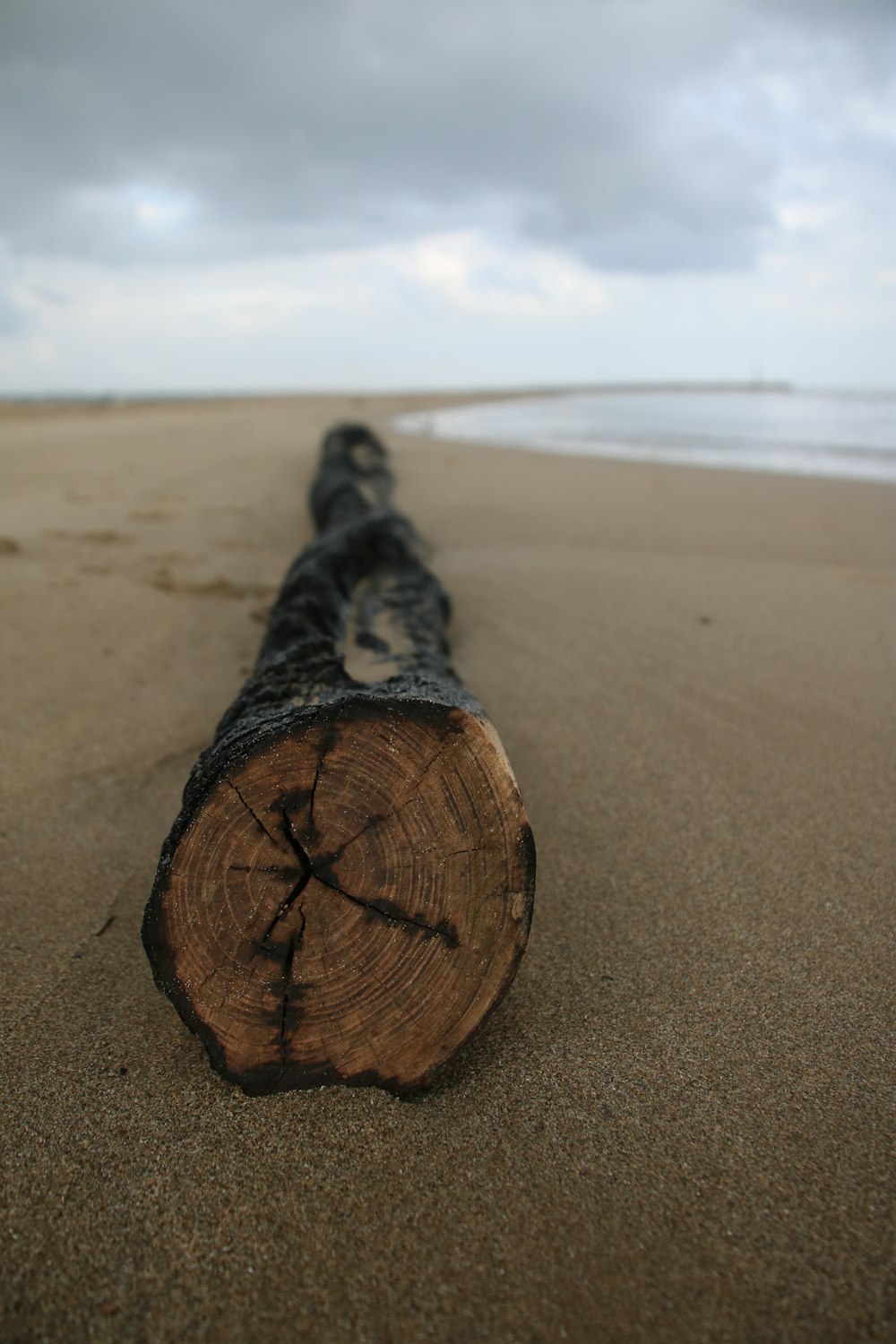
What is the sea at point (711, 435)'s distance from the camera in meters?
10.7

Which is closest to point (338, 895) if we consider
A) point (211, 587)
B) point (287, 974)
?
point (287, 974)

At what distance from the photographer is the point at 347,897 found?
1427mm

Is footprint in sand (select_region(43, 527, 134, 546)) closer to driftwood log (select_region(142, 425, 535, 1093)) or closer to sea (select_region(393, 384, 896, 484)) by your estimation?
driftwood log (select_region(142, 425, 535, 1093))

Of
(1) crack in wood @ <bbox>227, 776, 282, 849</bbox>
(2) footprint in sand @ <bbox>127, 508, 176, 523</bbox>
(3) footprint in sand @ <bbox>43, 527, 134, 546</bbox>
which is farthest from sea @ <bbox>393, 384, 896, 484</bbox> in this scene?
(1) crack in wood @ <bbox>227, 776, 282, 849</bbox>

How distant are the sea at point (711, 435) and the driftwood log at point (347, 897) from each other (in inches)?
346

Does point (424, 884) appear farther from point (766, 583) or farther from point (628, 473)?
point (628, 473)

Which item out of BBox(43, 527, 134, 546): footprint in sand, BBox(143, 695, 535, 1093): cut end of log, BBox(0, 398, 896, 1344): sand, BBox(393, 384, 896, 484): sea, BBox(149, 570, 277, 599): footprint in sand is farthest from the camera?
BBox(393, 384, 896, 484): sea

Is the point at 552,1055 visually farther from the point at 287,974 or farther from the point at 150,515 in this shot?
the point at 150,515

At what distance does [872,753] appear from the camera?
2.70 meters

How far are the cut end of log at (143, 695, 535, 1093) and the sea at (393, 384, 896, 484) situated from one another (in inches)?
347

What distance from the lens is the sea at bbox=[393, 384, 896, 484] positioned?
35.2 ft

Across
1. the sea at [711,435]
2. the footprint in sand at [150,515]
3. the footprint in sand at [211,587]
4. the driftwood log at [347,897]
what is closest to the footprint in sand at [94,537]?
the footprint in sand at [150,515]

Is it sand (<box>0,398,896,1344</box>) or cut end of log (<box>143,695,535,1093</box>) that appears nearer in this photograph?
sand (<box>0,398,896,1344</box>)

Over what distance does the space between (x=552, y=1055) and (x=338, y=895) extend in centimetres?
53
